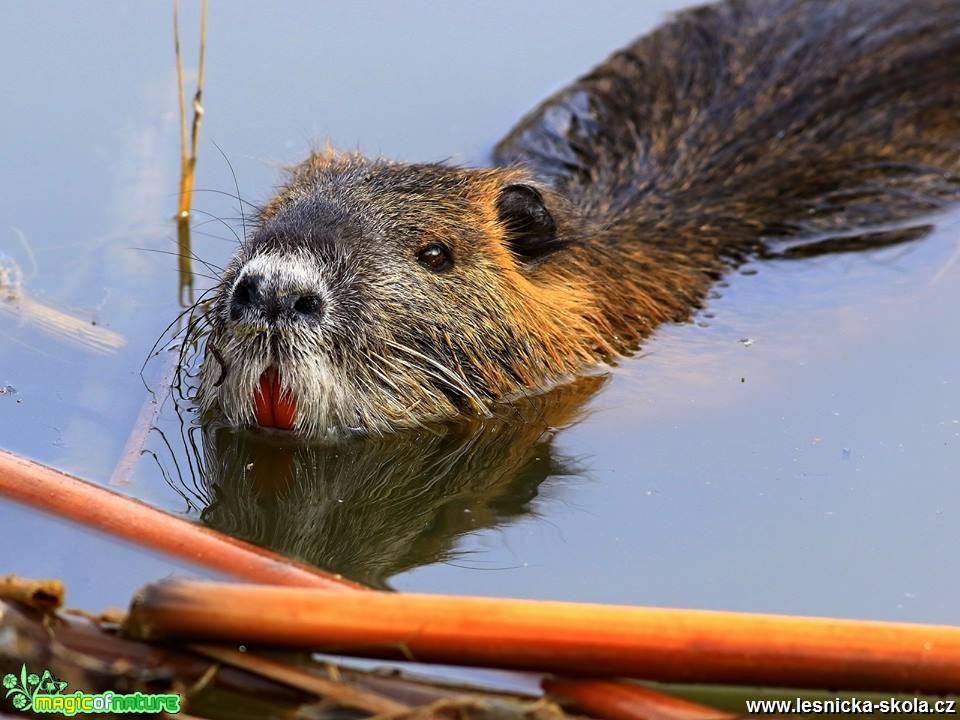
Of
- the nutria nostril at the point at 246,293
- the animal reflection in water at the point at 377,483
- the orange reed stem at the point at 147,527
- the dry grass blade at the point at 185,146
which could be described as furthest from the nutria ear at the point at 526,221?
the orange reed stem at the point at 147,527

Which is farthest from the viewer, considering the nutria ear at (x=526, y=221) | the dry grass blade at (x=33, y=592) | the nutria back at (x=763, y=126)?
the nutria back at (x=763, y=126)

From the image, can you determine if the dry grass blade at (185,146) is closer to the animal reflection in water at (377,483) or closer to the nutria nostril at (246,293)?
the animal reflection in water at (377,483)

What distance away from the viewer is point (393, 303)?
465 centimetres

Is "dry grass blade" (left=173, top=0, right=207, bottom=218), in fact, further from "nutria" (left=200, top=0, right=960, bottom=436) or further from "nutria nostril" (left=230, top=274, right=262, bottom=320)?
"nutria nostril" (left=230, top=274, right=262, bottom=320)

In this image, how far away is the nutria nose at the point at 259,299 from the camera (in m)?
4.31

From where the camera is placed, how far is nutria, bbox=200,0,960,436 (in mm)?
4578

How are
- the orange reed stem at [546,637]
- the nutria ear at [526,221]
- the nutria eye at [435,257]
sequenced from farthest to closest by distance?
1. the nutria ear at [526,221]
2. the nutria eye at [435,257]
3. the orange reed stem at [546,637]

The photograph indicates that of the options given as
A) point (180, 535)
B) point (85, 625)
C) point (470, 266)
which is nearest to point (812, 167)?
point (470, 266)

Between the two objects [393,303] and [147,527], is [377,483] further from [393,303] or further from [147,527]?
[147,527]

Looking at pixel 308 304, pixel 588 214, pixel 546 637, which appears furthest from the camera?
pixel 588 214

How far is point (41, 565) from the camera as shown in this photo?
149 inches

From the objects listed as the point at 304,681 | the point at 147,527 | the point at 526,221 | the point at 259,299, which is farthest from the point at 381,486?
the point at 304,681

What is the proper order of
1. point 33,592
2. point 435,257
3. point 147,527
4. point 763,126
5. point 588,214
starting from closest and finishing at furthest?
point 33,592 < point 147,527 < point 435,257 < point 588,214 < point 763,126

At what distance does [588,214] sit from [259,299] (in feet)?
5.90
